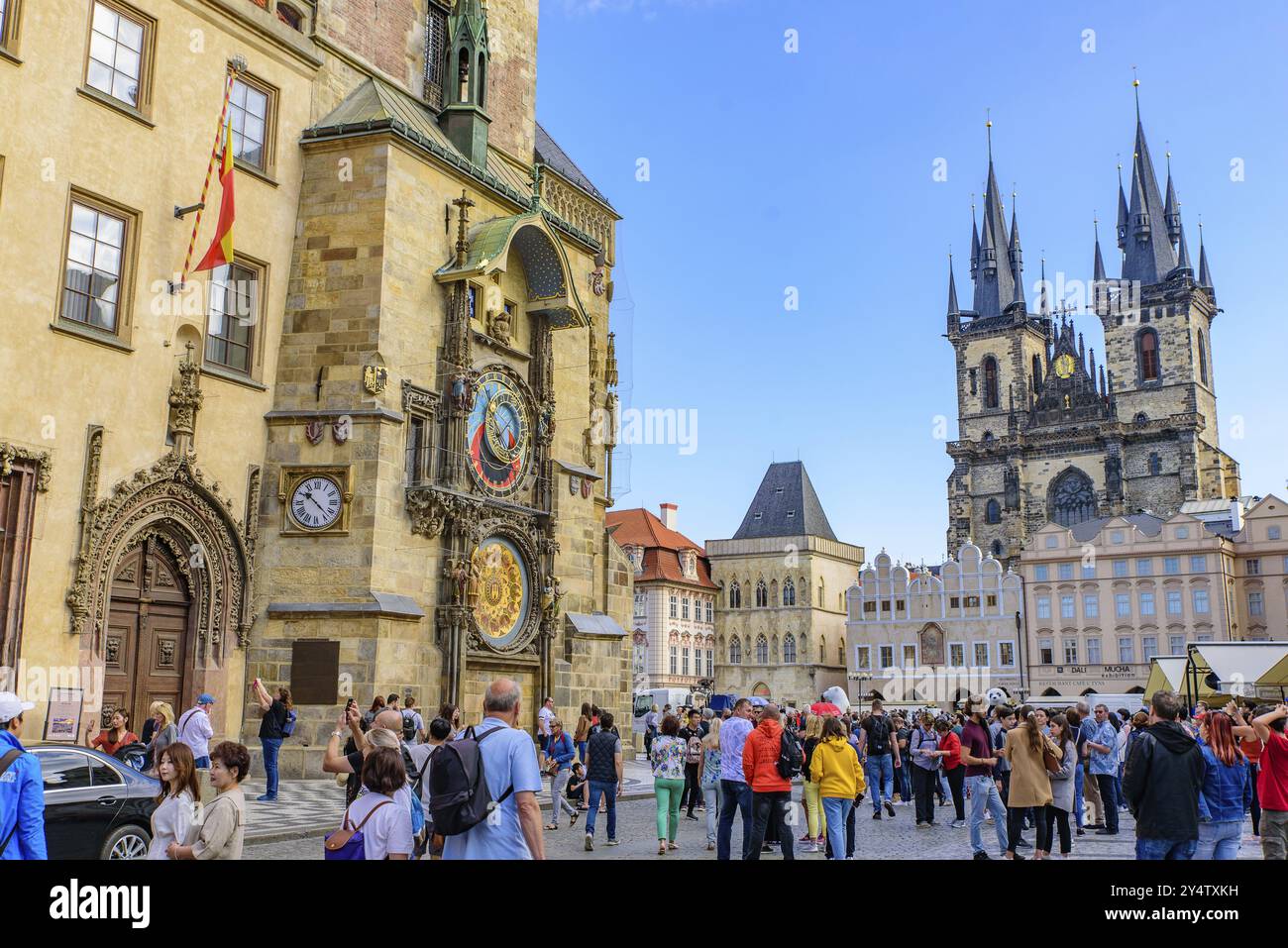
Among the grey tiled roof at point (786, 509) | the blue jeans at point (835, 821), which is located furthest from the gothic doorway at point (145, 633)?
the grey tiled roof at point (786, 509)

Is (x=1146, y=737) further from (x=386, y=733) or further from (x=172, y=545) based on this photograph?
(x=172, y=545)

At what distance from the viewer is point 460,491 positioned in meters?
21.4

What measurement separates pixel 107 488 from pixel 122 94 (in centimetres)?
610

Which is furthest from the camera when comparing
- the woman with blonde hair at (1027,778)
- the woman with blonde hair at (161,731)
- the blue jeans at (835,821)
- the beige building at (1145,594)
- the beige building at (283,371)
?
the beige building at (1145,594)

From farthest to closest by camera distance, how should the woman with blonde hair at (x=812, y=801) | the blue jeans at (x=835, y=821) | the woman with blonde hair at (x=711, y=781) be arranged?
1. the woman with blonde hair at (x=711, y=781)
2. the woman with blonde hair at (x=812, y=801)
3. the blue jeans at (x=835, y=821)

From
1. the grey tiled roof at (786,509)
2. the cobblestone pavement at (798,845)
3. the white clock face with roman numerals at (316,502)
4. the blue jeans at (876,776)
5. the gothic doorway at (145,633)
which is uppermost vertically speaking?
the grey tiled roof at (786,509)

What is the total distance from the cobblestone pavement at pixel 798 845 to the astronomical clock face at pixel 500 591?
4.45 m

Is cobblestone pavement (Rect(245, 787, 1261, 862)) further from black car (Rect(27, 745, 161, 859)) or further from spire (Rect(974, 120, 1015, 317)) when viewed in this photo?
spire (Rect(974, 120, 1015, 317))

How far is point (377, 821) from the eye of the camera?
5973 millimetres

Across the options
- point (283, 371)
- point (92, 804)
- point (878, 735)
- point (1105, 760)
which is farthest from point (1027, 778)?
point (283, 371)

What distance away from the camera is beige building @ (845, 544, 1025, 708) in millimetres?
73688

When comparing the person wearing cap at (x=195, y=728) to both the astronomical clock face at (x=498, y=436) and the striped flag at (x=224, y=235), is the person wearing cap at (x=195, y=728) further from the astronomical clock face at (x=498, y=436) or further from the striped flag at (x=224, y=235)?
the astronomical clock face at (x=498, y=436)

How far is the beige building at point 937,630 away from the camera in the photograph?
73.7m

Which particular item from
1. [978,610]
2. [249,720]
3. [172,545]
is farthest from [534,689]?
[978,610]
